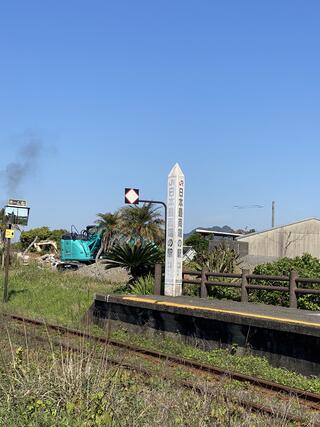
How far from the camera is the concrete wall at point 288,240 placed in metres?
55.3

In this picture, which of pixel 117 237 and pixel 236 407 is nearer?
pixel 236 407

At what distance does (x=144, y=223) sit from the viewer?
43.9 metres

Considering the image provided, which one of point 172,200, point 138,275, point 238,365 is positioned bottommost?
point 238,365

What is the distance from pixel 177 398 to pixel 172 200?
11.6 meters

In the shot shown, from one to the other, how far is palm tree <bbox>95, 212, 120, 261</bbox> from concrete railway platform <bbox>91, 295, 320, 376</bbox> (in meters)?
27.2

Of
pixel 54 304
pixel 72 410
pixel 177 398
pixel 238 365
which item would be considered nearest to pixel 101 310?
pixel 54 304

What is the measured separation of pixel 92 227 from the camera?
45156 mm

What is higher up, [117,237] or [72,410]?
[117,237]

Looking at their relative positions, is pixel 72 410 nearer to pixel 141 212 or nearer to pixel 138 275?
pixel 138 275

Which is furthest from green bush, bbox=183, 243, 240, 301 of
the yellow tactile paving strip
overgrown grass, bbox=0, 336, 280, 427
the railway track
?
overgrown grass, bbox=0, 336, 280, 427

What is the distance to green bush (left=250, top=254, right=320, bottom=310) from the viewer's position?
1555 cm

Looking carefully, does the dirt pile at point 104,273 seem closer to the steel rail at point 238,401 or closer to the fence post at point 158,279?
the fence post at point 158,279

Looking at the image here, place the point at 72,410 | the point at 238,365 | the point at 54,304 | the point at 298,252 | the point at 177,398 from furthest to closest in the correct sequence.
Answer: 1. the point at 298,252
2. the point at 54,304
3. the point at 238,365
4. the point at 177,398
5. the point at 72,410

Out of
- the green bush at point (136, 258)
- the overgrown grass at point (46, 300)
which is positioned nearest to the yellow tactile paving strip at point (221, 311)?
the overgrown grass at point (46, 300)
